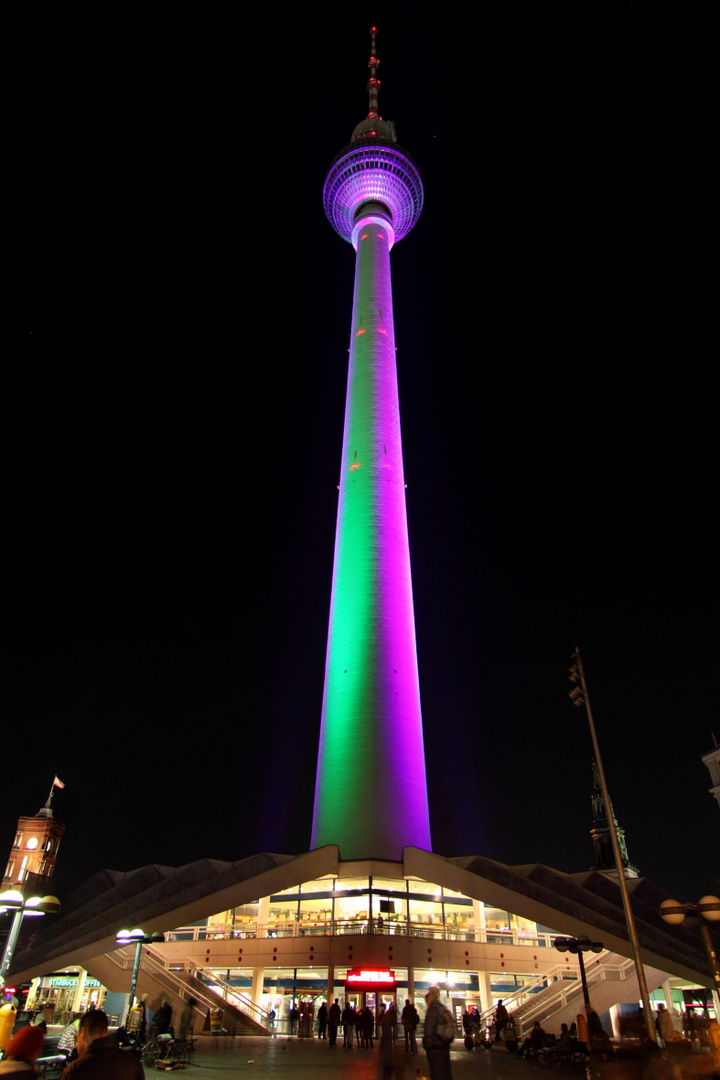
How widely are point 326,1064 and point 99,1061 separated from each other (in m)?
14.1

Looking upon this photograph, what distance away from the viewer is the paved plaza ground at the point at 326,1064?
13.9 meters

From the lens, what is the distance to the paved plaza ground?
13930 mm

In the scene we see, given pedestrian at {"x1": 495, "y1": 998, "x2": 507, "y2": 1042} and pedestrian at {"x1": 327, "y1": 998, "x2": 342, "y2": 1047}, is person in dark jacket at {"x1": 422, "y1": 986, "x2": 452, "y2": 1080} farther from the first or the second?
pedestrian at {"x1": 495, "y1": 998, "x2": 507, "y2": 1042}

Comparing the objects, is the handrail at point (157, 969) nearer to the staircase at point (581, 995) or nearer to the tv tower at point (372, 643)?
the tv tower at point (372, 643)

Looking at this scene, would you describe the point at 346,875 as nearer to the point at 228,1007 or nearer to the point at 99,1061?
the point at 228,1007

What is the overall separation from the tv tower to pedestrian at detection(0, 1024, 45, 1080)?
32263 mm

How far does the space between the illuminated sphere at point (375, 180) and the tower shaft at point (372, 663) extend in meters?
25.4

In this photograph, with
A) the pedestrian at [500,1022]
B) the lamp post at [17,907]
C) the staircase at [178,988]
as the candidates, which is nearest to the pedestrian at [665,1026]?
the pedestrian at [500,1022]

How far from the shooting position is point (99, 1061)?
474cm

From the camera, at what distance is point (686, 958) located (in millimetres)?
28703

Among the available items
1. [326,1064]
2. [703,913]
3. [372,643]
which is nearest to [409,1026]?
[326,1064]

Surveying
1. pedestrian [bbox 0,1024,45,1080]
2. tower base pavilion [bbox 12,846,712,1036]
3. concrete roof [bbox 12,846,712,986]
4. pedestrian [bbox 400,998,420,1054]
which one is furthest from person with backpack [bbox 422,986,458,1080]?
concrete roof [bbox 12,846,712,986]

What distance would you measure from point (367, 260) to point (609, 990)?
2264 inches

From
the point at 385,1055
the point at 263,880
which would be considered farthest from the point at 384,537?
the point at 385,1055
